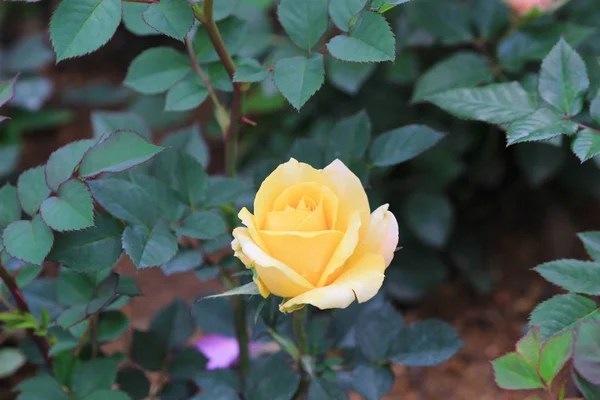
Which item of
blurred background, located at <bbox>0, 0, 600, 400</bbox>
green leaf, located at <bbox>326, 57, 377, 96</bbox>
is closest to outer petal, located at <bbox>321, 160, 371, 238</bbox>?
blurred background, located at <bbox>0, 0, 600, 400</bbox>

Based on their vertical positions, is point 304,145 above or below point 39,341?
above

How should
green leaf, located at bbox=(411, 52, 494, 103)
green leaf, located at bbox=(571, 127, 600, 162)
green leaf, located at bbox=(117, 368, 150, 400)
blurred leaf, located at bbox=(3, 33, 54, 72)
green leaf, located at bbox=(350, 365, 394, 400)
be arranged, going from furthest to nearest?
blurred leaf, located at bbox=(3, 33, 54, 72), green leaf, located at bbox=(411, 52, 494, 103), green leaf, located at bbox=(117, 368, 150, 400), green leaf, located at bbox=(350, 365, 394, 400), green leaf, located at bbox=(571, 127, 600, 162)

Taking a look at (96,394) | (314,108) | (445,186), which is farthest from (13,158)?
(445,186)

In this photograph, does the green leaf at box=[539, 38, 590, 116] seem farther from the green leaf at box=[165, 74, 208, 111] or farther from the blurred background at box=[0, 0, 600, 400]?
the green leaf at box=[165, 74, 208, 111]

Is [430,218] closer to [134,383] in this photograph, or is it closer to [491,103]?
[491,103]

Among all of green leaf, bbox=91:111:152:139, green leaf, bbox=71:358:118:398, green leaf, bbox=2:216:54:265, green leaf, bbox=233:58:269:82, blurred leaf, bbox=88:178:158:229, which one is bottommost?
green leaf, bbox=71:358:118:398

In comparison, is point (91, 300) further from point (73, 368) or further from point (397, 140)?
point (397, 140)
